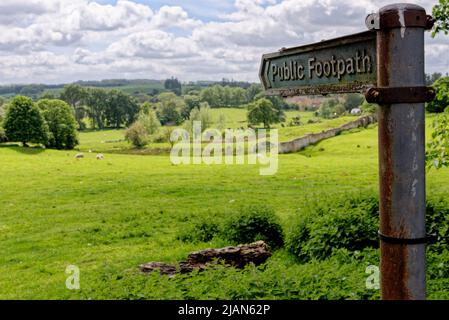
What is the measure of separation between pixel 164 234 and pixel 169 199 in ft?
28.3

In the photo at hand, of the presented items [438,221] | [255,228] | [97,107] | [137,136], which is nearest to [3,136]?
[137,136]

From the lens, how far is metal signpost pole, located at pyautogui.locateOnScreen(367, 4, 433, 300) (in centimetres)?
348

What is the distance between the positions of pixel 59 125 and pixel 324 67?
8303 cm

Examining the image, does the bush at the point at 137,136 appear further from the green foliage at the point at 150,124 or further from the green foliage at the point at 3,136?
the green foliage at the point at 3,136

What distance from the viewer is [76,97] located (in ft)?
498

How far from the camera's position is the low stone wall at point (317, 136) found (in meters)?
61.3

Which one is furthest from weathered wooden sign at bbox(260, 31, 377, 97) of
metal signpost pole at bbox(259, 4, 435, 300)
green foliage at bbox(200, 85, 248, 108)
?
green foliage at bbox(200, 85, 248, 108)

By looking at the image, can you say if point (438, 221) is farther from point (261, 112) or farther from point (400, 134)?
point (261, 112)

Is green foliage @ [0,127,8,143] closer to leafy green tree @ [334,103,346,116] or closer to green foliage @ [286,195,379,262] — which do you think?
green foliage @ [286,195,379,262]

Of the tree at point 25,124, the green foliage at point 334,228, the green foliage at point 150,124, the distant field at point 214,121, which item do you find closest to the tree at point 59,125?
the distant field at point 214,121

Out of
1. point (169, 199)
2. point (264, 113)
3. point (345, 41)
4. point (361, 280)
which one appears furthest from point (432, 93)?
point (264, 113)

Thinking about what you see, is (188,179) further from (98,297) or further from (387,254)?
(387,254)

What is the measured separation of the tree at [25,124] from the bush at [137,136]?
18.4m
